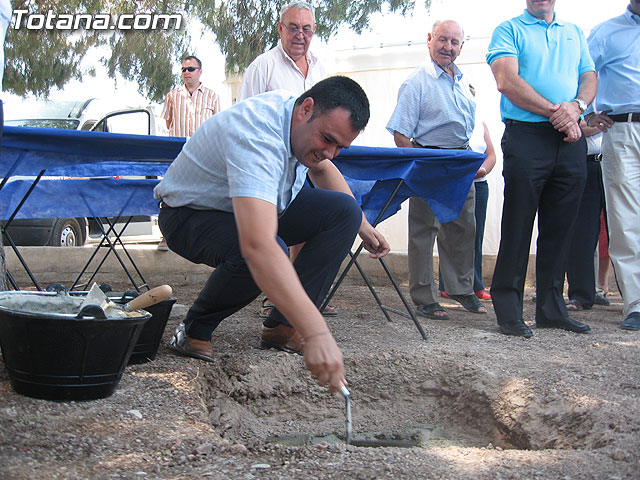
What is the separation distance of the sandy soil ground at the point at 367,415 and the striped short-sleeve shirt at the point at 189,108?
3292mm

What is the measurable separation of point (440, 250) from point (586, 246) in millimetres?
1048

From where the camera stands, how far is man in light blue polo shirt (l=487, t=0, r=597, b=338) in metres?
3.66

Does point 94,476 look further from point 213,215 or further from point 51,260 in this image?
point 51,260

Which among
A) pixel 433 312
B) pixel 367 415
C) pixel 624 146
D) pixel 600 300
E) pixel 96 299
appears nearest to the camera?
pixel 96 299

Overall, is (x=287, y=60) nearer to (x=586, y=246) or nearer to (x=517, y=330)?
(x=517, y=330)

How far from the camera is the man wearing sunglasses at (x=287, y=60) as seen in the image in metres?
4.39

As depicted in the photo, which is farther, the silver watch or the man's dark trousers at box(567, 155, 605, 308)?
the man's dark trousers at box(567, 155, 605, 308)

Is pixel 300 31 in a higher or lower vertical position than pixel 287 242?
higher

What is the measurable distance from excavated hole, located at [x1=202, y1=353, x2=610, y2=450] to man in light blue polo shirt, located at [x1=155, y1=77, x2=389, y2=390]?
271 mm

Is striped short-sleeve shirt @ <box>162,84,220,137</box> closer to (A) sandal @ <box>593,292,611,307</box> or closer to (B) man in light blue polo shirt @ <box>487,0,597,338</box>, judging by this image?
→ (B) man in light blue polo shirt @ <box>487,0,597,338</box>

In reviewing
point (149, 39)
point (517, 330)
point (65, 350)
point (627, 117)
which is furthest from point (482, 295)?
point (149, 39)

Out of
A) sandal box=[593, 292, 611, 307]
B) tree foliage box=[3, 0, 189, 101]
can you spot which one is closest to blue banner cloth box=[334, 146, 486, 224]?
sandal box=[593, 292, 611, 307]

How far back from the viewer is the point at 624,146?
13.3 ft

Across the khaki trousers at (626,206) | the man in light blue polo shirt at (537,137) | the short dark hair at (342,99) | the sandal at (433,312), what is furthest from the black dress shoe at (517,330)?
the short dark hair at (342,99)
